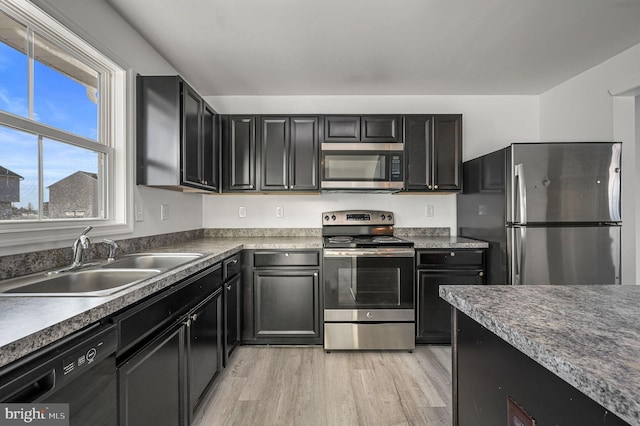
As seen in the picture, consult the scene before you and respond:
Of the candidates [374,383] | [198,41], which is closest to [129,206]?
[198,41]

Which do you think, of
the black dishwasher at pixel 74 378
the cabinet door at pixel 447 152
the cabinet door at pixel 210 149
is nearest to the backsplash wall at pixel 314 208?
the cabinet door at pixel 447 152

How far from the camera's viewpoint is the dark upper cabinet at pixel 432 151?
112 inches

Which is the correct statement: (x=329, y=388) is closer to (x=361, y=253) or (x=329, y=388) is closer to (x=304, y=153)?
(x=361, y=253)

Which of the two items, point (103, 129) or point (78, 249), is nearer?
point (78, 249)

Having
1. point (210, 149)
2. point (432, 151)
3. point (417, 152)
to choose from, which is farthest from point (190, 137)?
point (432, 151)

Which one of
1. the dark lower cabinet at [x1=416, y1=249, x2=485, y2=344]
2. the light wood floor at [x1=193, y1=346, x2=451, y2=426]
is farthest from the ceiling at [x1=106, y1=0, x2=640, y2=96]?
the light wood floor at [x1=193, y1=346, x2=451, y2=426]

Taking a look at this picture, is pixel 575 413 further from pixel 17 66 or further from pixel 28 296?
pixel 17 66

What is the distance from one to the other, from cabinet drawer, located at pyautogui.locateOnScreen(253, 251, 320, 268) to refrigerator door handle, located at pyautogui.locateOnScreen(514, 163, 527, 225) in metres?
1.65

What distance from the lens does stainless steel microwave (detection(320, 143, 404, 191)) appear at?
278cm

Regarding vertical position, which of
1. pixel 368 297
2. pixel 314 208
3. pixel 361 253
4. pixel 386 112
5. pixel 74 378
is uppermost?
pixel 386 112

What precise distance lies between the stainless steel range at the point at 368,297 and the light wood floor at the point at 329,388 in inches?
6.1

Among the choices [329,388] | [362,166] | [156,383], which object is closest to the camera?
[156,383]

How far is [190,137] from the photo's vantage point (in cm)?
217

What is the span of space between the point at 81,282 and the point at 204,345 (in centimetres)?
73
